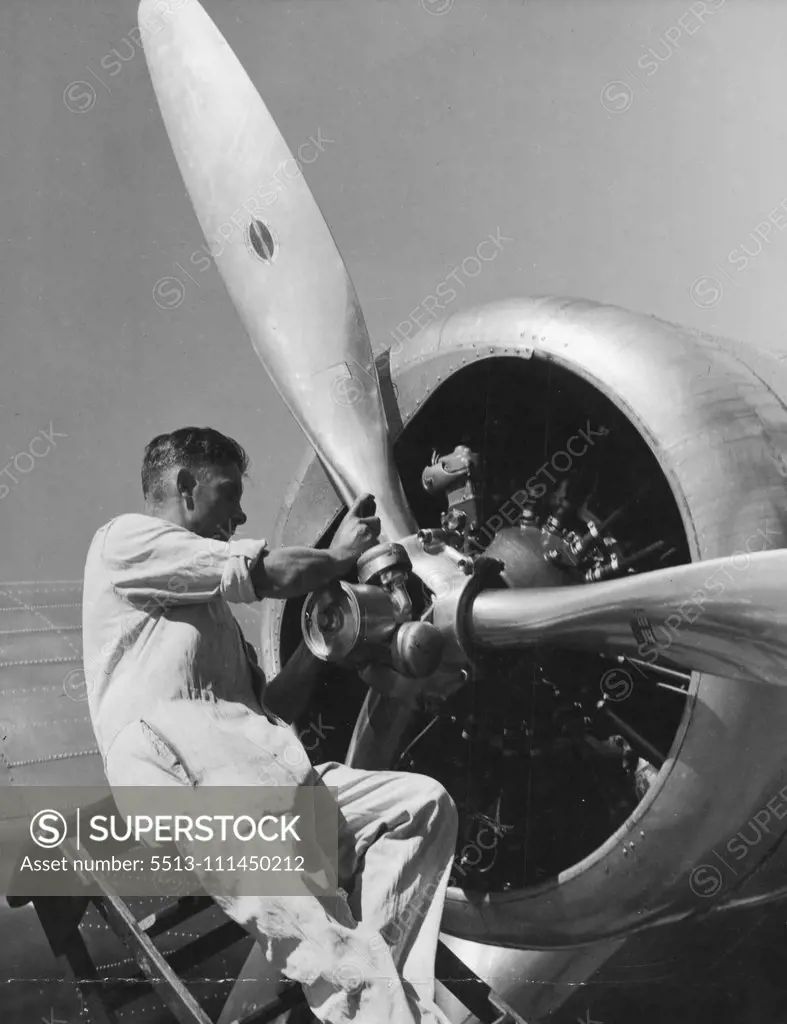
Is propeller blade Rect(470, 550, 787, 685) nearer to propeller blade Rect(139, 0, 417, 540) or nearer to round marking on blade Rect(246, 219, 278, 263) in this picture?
propeller blade Rect(139, 0, 417, 540)

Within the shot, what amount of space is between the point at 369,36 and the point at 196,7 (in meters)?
0.91

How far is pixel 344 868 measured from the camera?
7.43ft

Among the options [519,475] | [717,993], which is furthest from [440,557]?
[717,993]

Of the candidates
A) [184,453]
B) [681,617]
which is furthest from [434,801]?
[184,453]

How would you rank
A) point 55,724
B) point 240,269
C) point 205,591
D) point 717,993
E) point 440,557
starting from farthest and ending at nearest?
point 55,724 < point 240,269 < point 717,993 < point 440,557 < point 205,591

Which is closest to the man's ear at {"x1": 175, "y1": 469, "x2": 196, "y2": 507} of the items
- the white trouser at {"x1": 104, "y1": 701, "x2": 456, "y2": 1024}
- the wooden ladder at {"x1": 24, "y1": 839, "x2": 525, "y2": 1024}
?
the white trouser at {"x1": 104, "y1": 701, "x2": 456, "y2": 1024}

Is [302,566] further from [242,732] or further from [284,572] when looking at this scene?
[242,732]

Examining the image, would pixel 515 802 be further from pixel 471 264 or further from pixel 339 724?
pixel 471 264

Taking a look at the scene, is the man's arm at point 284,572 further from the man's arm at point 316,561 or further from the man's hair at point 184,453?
the man's hair at point 184,453

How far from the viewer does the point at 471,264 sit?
11.9ft

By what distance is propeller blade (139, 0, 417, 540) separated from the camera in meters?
3.41

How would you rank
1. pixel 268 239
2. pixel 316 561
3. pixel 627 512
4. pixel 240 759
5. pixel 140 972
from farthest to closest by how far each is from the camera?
pixel 268 239, pixel 627 512, pixel 140 972, pixel 316 561, pixel 240 759

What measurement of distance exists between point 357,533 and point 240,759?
1.82 feet

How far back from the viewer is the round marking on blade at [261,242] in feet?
11.7
